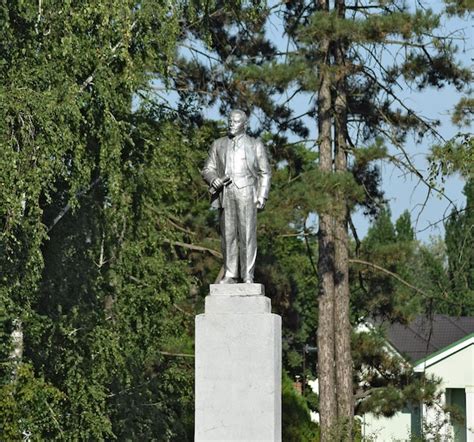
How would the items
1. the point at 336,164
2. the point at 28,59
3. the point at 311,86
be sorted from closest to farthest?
1. the point at 28,59
2. the point at 311,86
3. the point at 336,164

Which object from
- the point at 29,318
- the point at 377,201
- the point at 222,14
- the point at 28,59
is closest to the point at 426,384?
the point at 377,201

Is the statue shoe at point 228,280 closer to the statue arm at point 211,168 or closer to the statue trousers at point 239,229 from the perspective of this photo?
the statue trousers at point 239,229

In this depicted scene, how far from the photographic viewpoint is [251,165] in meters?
12.0

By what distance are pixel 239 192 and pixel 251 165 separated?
278 mm

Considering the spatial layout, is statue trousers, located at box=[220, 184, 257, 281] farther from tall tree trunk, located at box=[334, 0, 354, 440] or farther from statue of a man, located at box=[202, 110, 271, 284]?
tall tree trunk, located at box=[334, 0, 354, 440]

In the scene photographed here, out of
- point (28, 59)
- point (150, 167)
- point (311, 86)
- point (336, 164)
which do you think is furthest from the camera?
point (336, 164)

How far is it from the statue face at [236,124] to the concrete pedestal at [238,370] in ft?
4.76

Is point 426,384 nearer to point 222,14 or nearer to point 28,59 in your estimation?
point 222,14

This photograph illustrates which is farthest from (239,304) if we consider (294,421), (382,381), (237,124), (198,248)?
(294,421)

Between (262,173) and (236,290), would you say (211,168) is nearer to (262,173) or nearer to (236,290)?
(262,173)

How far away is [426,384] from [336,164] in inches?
187

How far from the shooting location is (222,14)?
23094mm

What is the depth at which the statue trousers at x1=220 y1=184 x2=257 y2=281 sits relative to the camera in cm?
1194

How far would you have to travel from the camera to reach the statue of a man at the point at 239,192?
39.2 feet
